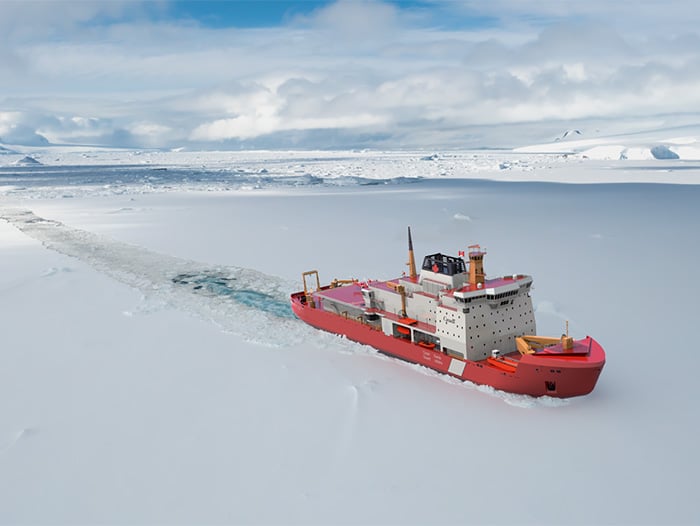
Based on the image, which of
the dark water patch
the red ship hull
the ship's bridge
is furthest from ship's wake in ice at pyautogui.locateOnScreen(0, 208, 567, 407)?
the ship's bridge

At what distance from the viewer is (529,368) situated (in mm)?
9961

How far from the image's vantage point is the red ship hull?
9.80 m

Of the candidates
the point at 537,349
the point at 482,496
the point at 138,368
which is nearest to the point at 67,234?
the point at 138,368

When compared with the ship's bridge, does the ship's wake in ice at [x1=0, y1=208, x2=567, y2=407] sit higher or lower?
lower

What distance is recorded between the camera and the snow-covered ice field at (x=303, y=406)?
725 centimetres

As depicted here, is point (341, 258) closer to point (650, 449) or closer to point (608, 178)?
point (650, 449)

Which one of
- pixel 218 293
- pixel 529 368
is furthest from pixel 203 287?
pixel 529 368

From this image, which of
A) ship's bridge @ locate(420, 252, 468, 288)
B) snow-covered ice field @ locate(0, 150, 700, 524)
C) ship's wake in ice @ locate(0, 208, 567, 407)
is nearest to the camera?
snow-covered ice field @ locate(0, 150, 700, 524)

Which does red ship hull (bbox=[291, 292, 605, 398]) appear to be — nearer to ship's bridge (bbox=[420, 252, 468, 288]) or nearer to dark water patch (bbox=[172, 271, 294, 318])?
ship's bridge (bbox=[420, 252, 468, 288])

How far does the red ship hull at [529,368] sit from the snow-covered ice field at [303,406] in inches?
9.4

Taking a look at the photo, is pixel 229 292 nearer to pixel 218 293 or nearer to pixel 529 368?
pixel 218 293

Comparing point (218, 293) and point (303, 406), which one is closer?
point (303, 406)

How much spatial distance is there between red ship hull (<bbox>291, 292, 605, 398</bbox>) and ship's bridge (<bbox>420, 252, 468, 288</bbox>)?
1.42 m

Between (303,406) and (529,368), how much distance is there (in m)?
3.89
